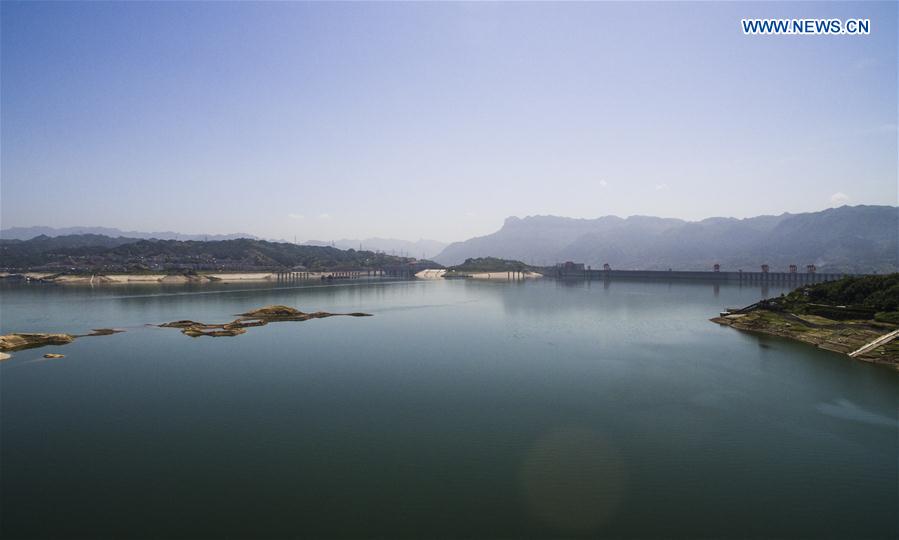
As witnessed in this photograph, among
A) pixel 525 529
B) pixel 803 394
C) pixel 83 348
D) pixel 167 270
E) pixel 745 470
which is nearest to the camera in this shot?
pixel 525 529

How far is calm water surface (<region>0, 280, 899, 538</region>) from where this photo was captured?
10.7 metres

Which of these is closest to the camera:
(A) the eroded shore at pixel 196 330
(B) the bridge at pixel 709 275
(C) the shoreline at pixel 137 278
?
(A) the eroded shore at pixel 196 330

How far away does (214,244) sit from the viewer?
593 ft

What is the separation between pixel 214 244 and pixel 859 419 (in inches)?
7650

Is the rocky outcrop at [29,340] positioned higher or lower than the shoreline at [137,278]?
lower

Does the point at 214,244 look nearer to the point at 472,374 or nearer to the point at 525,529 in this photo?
the point at 472,374

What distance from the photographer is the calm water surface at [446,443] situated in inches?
420

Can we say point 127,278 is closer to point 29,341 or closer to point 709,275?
point 29,341

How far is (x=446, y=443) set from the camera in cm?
1495

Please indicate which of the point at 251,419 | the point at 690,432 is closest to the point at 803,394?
the point at 690,432

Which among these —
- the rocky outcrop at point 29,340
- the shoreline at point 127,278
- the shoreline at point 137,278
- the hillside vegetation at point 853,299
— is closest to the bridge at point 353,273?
the shoreline at point 137,278

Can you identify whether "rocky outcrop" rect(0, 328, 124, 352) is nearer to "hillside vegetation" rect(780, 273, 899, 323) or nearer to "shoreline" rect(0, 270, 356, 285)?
"hillside vegetation" rect(780, 273, 899, 323)

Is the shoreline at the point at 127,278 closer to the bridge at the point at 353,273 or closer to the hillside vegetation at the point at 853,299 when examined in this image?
the bridge at the point at 353,273

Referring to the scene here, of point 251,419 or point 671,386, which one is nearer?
point 251,419
